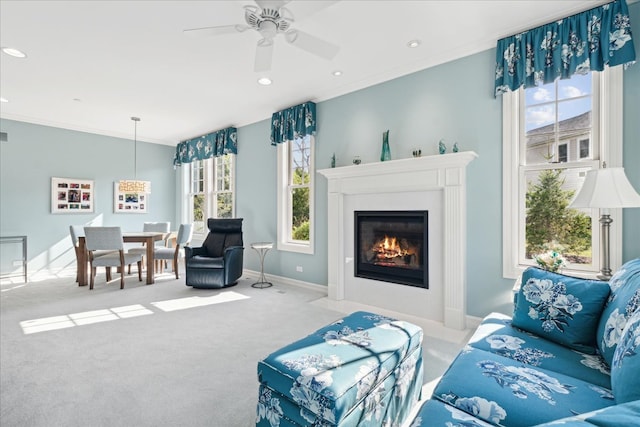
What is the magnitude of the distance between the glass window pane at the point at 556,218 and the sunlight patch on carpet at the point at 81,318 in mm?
4069

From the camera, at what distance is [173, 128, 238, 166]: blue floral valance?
582cm

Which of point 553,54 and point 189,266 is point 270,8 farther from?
point 189,266

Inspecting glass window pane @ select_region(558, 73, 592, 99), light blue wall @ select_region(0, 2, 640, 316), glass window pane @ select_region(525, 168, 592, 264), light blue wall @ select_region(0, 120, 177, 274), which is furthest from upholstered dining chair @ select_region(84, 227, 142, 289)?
glass window pane @ select_region(558, 73, 592, 99)

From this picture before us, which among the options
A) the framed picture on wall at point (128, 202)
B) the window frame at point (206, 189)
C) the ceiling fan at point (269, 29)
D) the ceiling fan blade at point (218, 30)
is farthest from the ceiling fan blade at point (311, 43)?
the framed picture on wall at point (128, 202)

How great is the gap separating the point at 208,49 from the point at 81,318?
10.2 ft

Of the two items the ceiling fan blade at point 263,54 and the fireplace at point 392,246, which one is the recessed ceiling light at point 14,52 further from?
the fireplace at point 392,246

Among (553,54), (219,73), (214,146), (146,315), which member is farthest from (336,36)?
(214,146)

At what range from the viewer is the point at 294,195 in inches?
197

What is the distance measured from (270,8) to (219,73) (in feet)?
6.13

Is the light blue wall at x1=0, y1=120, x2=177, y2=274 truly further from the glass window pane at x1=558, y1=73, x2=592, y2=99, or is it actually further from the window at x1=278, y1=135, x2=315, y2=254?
the glass window pane at x1=558, y1=73, x2=592, y2=99

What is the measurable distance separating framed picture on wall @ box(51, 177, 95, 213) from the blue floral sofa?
23.1 feet

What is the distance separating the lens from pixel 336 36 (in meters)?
2.96

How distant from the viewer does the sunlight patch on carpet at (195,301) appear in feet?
12.2

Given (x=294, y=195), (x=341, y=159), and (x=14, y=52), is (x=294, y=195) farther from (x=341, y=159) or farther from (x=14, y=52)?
(x=14, y=52)
